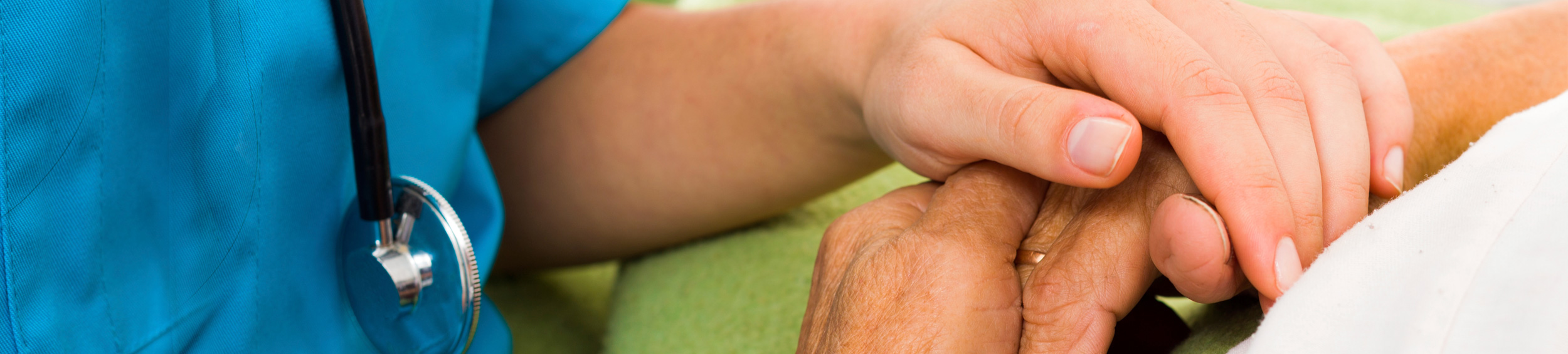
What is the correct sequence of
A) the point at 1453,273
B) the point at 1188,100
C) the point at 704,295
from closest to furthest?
1. the point at 1453,273
2. the point at 1188,100
3. the point at 704,295

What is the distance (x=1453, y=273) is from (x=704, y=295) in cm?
48

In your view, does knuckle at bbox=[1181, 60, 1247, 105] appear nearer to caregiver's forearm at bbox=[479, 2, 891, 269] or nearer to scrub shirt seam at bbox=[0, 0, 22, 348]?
caregiver's forearm at bbox=[479, 2, 891, 269]

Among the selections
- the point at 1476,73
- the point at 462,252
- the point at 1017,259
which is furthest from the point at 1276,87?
the point at 462,252

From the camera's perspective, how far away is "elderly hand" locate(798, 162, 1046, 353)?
0.39 metres

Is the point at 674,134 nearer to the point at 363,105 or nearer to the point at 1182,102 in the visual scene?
the point at 363,105

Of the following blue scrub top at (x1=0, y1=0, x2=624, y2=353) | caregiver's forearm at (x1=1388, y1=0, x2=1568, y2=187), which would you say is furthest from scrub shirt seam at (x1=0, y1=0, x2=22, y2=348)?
caregiver's forearm at (x1=1388, y1=0, x2=1568, y2=187)

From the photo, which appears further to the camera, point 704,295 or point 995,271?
point 704,295

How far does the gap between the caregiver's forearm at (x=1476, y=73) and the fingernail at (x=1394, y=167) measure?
103 mm

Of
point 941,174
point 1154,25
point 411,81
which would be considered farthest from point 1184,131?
point 411,81

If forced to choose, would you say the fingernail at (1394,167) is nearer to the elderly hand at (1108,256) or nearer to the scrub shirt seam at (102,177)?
the elderly hand at (1108,256)

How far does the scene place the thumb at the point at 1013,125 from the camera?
0.39 meters

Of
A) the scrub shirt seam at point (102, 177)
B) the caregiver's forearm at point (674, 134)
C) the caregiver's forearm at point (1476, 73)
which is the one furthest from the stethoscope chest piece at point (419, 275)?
the caregiver's forearm at point (1476, 73)

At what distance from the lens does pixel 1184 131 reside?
0.39m

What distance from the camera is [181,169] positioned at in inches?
17.1
